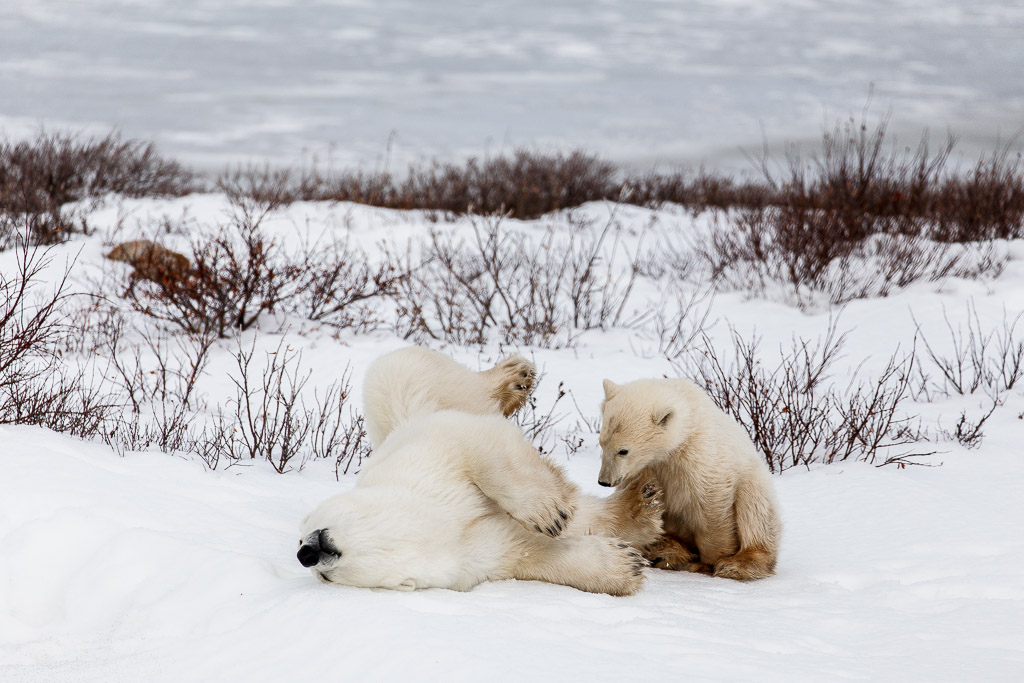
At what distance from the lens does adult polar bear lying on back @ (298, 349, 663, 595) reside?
2090 millimetres

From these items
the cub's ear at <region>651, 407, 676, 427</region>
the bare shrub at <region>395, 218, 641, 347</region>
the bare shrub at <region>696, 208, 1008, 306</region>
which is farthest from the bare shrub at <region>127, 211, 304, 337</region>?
the bare shrub at <region>696, 208, 1008, 306</region>

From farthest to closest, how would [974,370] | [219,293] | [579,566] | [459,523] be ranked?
[219,293] < [974,370] < [579,566] < [459,523]

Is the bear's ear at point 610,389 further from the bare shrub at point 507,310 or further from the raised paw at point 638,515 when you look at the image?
the bare shrub at point 507,310

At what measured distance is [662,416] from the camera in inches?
116

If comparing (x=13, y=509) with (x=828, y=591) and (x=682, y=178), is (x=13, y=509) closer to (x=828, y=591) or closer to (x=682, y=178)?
(x=828, y=591)

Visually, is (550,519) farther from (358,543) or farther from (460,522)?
(358,543)

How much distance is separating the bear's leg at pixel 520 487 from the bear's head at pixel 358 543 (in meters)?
0.28

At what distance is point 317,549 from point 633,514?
129 cm

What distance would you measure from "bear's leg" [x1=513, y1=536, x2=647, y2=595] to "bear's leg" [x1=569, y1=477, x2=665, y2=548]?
12.1 inches

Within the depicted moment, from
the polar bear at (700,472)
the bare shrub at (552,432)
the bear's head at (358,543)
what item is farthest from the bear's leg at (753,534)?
the bare shrub at (552,432)

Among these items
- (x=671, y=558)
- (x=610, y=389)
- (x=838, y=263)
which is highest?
(x=838, y=263)

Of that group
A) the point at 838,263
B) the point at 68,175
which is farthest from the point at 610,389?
the point at 68,175

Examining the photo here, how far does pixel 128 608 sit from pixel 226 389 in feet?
15.0

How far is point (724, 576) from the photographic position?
302 centimetres
